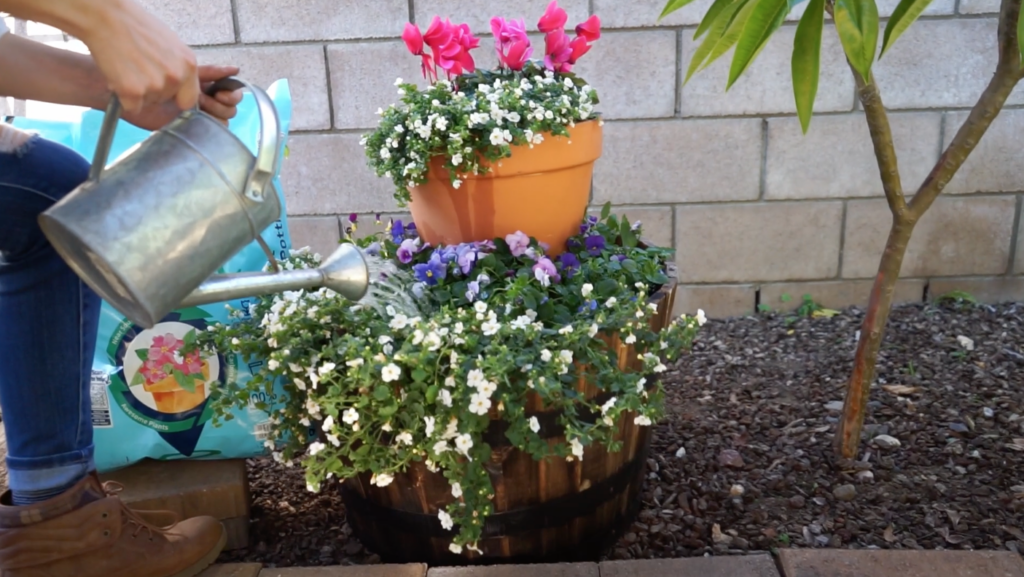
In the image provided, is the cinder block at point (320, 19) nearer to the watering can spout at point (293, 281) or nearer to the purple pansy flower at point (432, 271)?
the purple pansy flower at point (432, 271)

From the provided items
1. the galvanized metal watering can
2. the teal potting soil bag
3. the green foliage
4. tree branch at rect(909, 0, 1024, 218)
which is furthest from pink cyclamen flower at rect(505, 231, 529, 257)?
tree branch at rect(909, 0, 1024, 218)

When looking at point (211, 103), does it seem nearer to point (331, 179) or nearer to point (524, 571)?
point (524, 571)

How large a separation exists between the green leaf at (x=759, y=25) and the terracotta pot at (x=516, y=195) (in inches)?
13.9

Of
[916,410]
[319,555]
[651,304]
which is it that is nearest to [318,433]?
[319,555]

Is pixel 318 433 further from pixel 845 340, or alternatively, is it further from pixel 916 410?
pixel 845 340

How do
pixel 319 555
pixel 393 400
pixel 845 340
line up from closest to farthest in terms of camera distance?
pixel 393 400, pixel 319 555, pixel 845 340

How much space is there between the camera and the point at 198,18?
215 cm

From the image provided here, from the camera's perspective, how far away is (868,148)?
7.29ft

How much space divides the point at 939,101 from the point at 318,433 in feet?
6.43

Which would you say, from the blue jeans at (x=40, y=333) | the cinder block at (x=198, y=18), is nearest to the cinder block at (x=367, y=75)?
the cinder block at (x=198, y=18)

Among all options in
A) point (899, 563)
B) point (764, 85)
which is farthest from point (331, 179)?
point (899, 563)

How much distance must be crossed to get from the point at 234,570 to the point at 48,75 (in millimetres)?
800

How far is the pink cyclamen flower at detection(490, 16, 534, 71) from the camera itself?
1.48 meters

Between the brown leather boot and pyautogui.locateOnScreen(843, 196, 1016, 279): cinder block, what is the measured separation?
Answer: 6.49 ft
